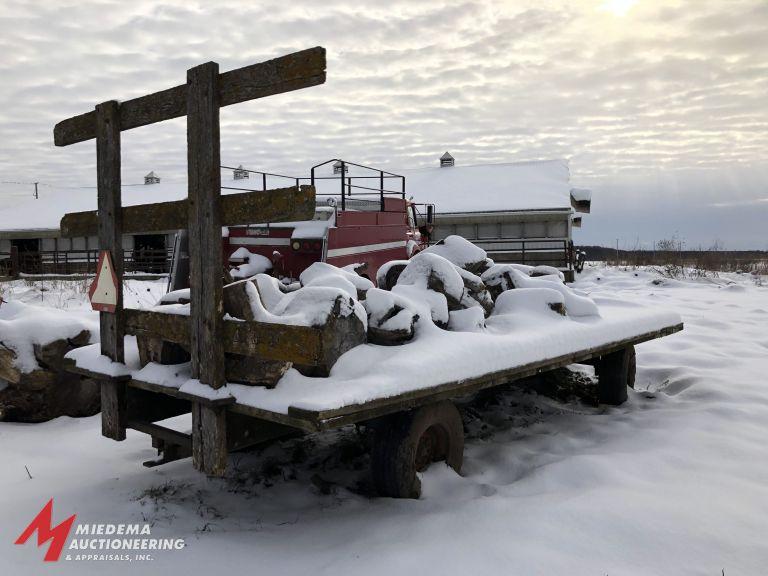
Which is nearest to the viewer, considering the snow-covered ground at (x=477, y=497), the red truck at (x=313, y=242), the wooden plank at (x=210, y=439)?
the snow-covered ground at (x=477, y=497)

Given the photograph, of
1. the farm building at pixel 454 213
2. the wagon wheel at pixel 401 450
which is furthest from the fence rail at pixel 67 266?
the wagon wheel at pixel 401 450

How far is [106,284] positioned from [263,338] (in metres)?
1.55

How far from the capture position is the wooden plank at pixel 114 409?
3.86m

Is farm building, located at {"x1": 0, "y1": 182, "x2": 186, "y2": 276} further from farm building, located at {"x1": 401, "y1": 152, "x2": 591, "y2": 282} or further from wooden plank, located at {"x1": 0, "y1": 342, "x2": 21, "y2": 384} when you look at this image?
wooden plank, located at {"x1": 0, "y1": 342, "x2": 21, "y2": 384}

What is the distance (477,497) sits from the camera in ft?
11.7

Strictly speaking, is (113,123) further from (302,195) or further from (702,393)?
(702,393)

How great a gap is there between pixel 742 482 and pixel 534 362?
4.60 ft

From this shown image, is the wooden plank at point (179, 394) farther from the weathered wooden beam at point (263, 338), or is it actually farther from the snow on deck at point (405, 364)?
the weathered wooden beam at point (263, 338)

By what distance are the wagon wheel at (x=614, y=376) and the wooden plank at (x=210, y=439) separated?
3954 mm

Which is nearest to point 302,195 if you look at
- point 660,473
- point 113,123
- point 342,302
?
point 342,302

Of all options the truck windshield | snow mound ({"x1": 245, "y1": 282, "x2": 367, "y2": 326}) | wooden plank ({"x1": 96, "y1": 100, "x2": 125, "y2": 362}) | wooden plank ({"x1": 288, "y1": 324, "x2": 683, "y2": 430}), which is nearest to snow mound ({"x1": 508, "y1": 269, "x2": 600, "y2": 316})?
wooden plank ({"x1": 288, "y1": 324, "x2": 683, "y2": 430})

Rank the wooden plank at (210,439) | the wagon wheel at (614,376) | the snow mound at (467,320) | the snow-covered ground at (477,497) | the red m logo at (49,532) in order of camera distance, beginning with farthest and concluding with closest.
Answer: the wagon wheel at (614,376)
the snow mound at (467,320)
the wooden plank at (210,439)
the red m logo at (49,532)
the snow-covered ground at (477,497)

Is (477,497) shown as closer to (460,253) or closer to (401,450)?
(401,450)

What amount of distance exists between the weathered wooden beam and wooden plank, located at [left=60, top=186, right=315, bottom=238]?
1.84 feet
